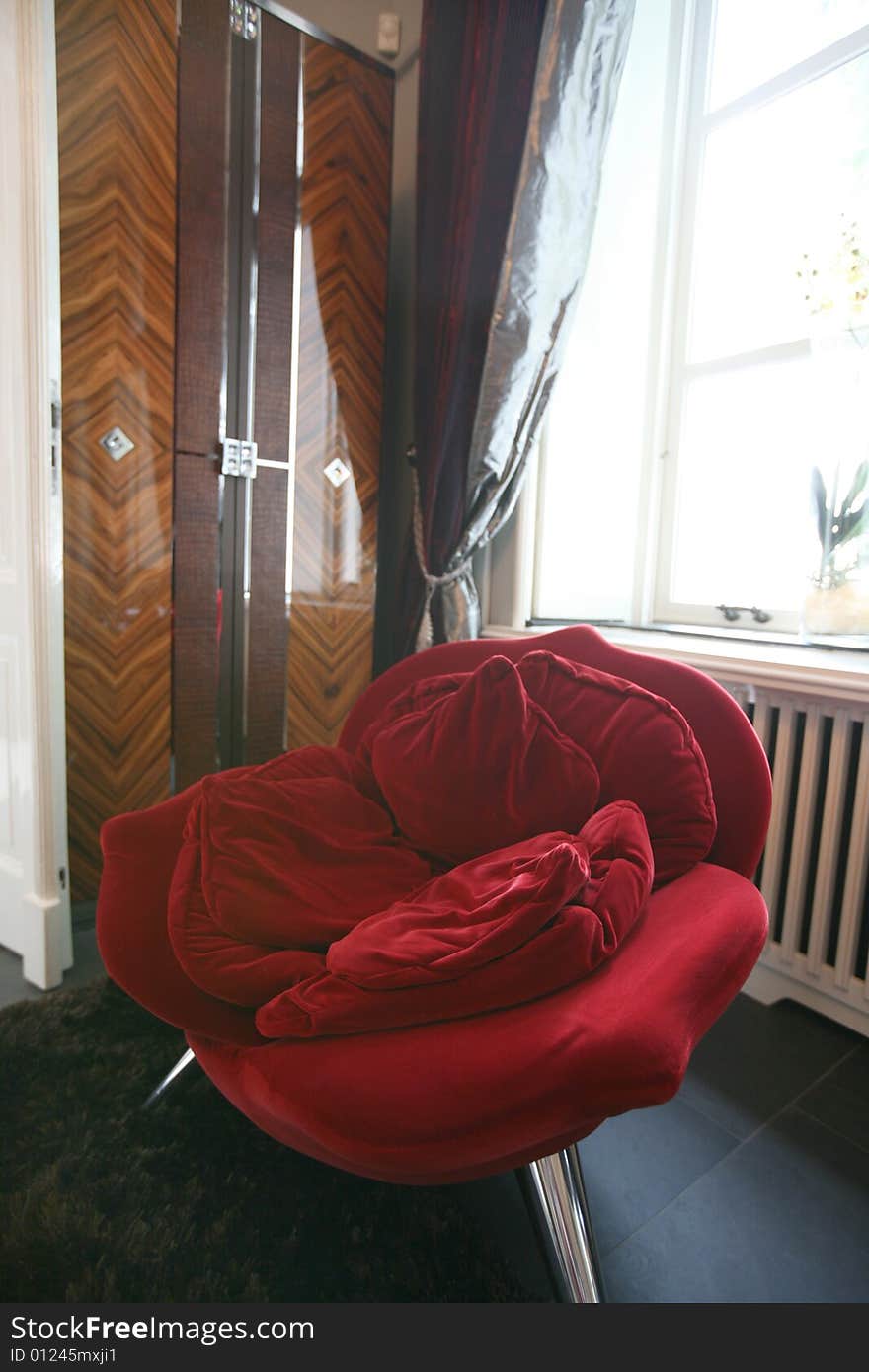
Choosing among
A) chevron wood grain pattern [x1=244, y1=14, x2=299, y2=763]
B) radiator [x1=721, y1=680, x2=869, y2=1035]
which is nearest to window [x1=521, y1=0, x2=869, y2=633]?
radiator [x1=721, y1=680, x2=869, y2=1035]

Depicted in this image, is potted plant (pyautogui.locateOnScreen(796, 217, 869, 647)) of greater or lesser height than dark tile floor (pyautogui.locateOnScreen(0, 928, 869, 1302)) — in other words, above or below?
above

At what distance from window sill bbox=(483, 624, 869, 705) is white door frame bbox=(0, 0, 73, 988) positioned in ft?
3.42

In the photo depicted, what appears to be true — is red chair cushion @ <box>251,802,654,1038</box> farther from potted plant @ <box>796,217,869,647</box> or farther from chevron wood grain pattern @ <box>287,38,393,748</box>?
chevron wood grain pattern @ <box>287,38,393,748</box>

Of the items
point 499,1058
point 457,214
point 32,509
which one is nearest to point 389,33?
point 457,214

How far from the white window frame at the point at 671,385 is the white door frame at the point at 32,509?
111 centimetres

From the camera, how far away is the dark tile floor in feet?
3.35

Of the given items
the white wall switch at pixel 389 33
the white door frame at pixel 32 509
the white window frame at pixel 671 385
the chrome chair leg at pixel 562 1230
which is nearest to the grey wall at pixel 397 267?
the white wall switch at pixel 389 33

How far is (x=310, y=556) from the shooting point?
2.08 metres

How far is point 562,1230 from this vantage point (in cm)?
88

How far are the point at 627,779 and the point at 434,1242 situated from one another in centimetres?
68

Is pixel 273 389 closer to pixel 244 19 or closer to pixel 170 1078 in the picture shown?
pixel 244 19

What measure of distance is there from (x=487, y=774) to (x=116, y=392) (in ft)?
4.14

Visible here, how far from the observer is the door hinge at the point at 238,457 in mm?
1890

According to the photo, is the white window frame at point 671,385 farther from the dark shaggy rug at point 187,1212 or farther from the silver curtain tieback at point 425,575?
the dark shaggy rug at point 187,1212
